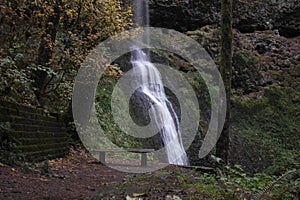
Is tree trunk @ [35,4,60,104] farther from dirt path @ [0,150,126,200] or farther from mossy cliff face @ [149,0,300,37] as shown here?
mossy cliff face @ [149,0,300,37]

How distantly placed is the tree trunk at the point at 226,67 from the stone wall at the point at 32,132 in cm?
385

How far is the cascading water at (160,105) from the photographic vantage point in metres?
12.8

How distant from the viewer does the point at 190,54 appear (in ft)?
66.4

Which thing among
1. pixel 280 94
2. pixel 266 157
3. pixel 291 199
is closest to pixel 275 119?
pixel 280 94

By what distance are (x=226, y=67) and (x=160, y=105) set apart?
607 cm

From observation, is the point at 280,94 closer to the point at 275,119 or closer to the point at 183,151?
the point at 275,119

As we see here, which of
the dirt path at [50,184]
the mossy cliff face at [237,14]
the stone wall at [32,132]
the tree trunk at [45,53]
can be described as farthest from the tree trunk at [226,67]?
the mossy cliff face at [237,14]

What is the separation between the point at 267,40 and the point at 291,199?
1913 cm

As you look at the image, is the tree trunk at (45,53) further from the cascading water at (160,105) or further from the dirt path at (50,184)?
the cascading water at (160,105)

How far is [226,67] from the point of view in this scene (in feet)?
27.1

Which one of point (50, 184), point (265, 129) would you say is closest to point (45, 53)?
point (50, 184)

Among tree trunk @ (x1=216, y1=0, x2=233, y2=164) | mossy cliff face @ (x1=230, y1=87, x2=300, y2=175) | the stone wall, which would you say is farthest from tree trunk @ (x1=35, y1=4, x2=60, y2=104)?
mossy cliff face @ (x1=230, y1=87, x2=300, y2=175)

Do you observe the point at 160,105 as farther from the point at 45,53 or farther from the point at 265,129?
the point at 45,53

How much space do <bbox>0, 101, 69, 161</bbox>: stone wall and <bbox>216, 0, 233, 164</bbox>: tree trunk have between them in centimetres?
385
